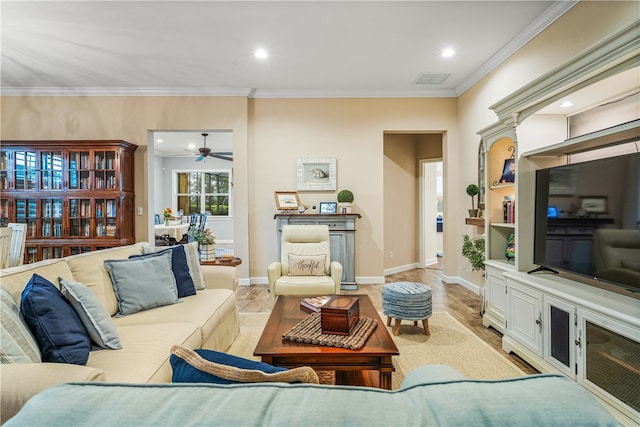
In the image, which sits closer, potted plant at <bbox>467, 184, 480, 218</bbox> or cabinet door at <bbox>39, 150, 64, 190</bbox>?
potted plant at <bbox>467, 184, 480, 218</bbox>

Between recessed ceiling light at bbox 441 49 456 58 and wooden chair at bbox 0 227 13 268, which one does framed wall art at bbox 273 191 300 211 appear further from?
wooden chair at bbox 0 227 13 268

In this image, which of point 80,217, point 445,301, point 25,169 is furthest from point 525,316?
point 25,169

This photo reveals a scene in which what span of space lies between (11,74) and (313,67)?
4.07 meters

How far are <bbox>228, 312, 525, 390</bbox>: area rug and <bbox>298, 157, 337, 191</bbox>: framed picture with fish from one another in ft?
7.72

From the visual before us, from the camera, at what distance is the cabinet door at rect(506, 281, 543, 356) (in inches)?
91.4

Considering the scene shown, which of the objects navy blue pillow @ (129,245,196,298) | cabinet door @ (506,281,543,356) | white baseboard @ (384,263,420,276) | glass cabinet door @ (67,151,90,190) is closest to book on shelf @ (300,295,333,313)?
navy blue pillow @ (129,245,196,298)

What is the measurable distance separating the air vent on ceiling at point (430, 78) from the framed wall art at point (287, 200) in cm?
243

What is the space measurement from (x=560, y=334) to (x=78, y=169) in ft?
18.8

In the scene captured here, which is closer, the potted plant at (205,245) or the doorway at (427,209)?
the potted plant at (205,245)

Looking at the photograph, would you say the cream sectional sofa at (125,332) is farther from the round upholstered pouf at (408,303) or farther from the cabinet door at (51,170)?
the cabinet door at (51,170)

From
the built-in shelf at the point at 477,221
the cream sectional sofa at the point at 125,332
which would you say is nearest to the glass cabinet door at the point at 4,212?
the cream sectional sofa at the point at 125,332

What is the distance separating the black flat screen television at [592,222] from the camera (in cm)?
185

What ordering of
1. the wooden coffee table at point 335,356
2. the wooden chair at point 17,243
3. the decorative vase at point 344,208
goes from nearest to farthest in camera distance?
the wooden coffee table at point 335,356 < the wooden chair at point 17,243 < the decorative vase at point 344,208

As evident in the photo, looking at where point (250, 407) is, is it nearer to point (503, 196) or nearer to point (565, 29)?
point (503, 196)
